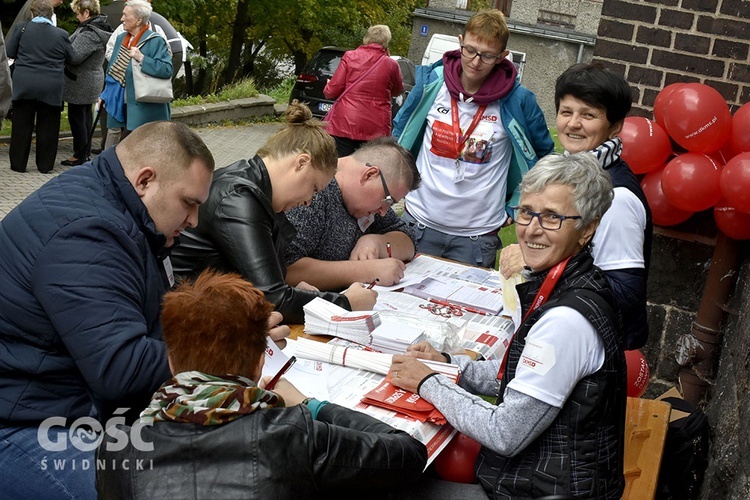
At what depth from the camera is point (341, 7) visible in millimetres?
22094

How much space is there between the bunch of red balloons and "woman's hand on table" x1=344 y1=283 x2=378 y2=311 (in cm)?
169

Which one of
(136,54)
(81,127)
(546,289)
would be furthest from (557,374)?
(81,127)

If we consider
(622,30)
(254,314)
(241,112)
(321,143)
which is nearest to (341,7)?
(241,112)

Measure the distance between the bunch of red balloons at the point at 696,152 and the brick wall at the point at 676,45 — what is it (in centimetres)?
51

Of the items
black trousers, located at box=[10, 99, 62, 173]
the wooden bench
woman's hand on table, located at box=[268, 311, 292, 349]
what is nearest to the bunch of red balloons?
the wooden bench

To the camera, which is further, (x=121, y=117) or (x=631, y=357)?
(x=121, y=117)

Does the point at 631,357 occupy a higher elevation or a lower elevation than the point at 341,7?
lower

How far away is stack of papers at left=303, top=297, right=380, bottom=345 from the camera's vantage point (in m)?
3.19

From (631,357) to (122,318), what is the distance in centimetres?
236

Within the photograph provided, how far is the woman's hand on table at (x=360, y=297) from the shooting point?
3.54 metres

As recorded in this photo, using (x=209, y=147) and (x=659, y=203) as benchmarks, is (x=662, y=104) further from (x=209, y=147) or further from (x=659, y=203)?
(x=209, y=147)

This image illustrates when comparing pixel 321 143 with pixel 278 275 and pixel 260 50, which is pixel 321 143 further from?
pixel 260 50

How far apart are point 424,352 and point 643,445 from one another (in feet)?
3.06

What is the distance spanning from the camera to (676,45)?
4949 mm
